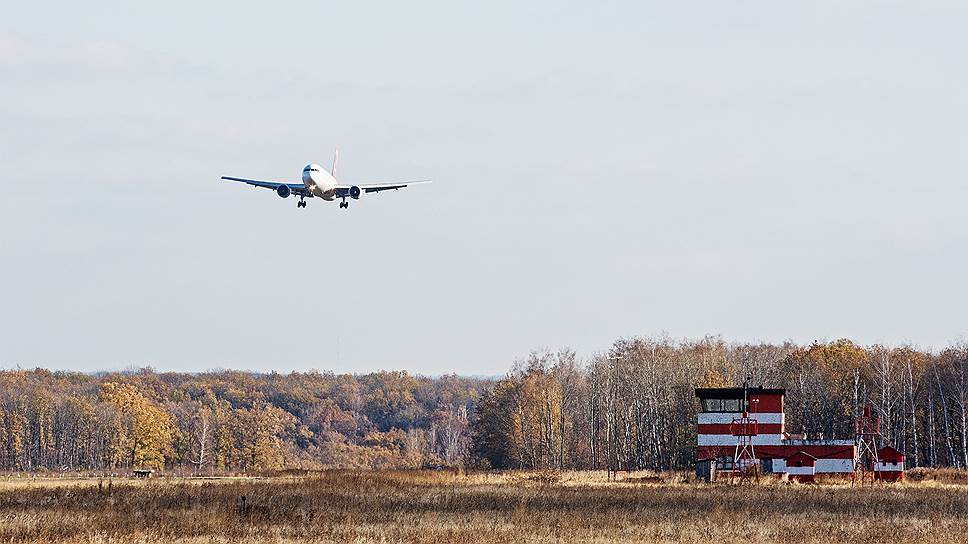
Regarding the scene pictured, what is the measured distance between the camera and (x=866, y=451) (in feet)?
316

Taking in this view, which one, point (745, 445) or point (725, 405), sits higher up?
point (725, 405)

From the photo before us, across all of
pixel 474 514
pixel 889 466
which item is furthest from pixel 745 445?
pixel 474 514

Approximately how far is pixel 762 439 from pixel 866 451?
361 inches

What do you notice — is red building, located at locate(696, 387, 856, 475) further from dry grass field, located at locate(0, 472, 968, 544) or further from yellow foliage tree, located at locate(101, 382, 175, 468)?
yellow foliage tree, located at locate(101, 382, 175, 468)

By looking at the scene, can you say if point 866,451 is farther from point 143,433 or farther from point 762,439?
point 143,433

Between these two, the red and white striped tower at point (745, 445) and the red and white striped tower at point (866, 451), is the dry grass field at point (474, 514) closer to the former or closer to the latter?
the red and white striped tower at point (745, 445)

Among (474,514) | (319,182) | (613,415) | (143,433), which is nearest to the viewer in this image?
(474,514)

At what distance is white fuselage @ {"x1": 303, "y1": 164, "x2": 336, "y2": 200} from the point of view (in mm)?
89125

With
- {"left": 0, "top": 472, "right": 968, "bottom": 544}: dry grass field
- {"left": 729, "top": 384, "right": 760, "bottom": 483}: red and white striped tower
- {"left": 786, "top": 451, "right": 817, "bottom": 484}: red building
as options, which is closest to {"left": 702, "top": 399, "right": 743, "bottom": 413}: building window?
{"left": 729, "top": 384, "right": 760, "bottom": 483}: red and white striped tower

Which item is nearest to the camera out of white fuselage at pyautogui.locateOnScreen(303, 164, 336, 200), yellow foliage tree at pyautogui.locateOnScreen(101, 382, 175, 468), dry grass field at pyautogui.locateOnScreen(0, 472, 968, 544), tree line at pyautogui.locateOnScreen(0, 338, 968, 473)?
dry grass field at pyautogui.locateOnScreen(0, 472, 968, 544)

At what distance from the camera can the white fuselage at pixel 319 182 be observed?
292ft

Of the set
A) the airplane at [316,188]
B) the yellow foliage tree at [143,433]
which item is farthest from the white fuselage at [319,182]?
the yellow foliage tree at [143,433]

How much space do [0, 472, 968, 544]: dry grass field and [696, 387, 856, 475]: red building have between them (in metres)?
17.4

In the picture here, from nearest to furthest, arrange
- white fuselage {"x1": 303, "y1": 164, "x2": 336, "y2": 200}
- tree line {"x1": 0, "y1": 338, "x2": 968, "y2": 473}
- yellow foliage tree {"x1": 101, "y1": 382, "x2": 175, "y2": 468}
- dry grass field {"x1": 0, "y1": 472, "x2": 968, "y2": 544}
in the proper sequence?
dry grass field {"x1": 0, "y1": 472, "x2": 968, "y2": 544}, white fuselage {"x1": 303, "y1": 164, "x2": 336, "y2": 200}, tree line {"x1": 0, "y1": 338, "x2": 968, "y2": 473}, yellow foliage tree {"x1": 101, "y1": 382, "x2": 175, "y2": 468}
